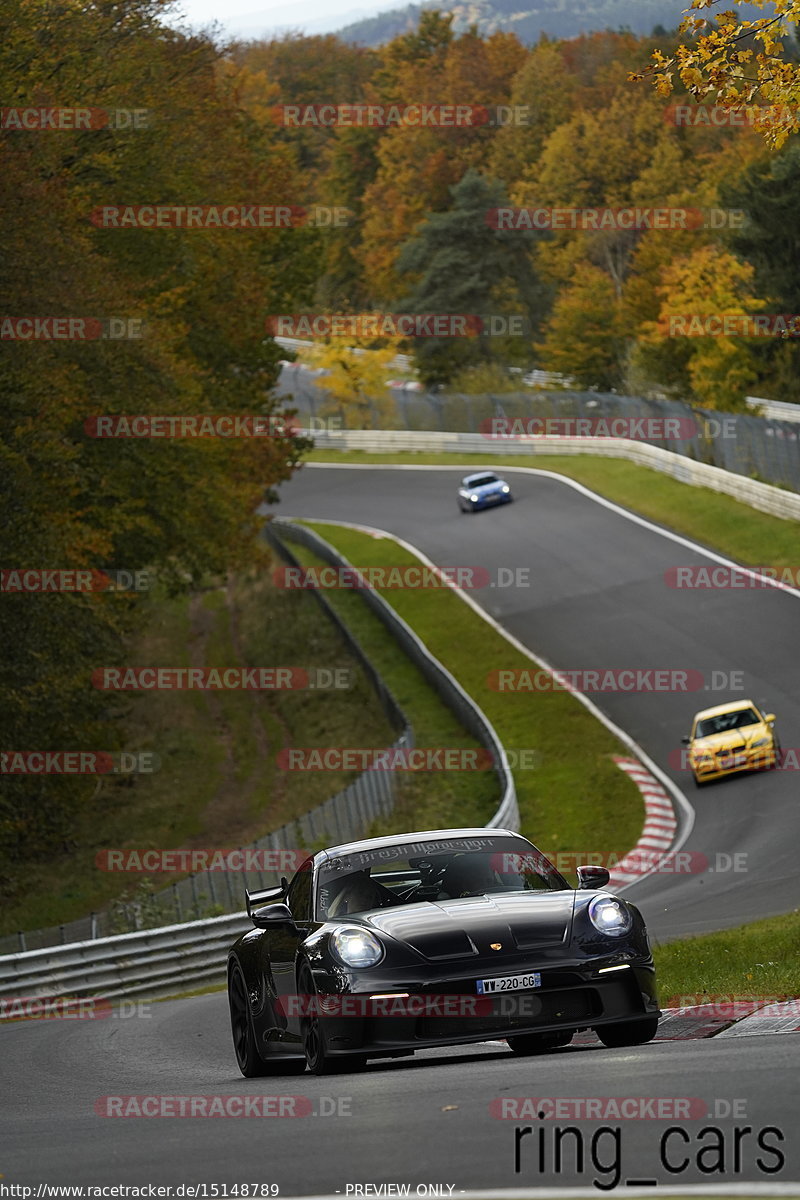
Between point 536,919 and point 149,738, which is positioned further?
point 149,738

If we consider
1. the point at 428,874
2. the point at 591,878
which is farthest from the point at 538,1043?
the point at 428,874

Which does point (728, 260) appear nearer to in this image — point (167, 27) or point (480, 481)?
point (480, 481)

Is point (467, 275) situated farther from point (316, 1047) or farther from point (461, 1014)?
point (461, 1014)

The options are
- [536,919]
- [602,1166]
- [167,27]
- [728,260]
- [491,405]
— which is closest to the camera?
[602,1166]

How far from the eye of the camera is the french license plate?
800 cm

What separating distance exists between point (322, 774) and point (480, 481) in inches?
837

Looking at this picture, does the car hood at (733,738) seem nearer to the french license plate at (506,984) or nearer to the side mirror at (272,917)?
the side mirror at (272,917)

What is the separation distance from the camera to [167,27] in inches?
1523

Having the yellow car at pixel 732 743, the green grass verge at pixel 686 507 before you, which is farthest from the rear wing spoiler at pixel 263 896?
the green grass verge at pixel 686 507

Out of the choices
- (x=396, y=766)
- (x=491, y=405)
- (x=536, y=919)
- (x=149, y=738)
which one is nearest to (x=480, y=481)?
(x=491, y=405)

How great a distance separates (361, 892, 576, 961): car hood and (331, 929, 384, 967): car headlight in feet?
0.32

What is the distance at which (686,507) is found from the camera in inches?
1863

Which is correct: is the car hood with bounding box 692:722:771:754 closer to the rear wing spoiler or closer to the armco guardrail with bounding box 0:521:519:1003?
the armco guardrail with bounding box 0:521:519:1003

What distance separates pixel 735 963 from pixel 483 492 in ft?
136
